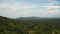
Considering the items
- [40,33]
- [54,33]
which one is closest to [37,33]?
→ [40,33]

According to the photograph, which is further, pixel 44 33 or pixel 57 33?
pixel 44 33

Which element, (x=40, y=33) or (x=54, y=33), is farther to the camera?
(x=40, y=33)

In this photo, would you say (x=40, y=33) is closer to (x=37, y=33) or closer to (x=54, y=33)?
(x=37, y=33)

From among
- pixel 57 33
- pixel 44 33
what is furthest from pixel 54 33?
pixel 44 33

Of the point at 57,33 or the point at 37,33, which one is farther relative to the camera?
the point at 37,33

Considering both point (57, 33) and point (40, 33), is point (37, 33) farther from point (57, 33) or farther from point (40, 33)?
point (57, 33)

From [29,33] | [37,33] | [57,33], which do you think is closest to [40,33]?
[37,33]

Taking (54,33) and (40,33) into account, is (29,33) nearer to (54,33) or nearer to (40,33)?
(40,33)
